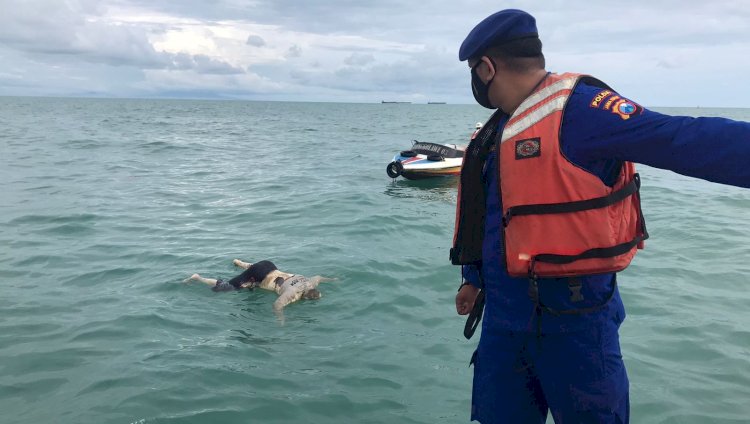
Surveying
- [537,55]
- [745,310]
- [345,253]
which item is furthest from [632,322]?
[537,55]

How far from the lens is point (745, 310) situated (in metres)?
8.39

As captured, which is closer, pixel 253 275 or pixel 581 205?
pixel 581 205

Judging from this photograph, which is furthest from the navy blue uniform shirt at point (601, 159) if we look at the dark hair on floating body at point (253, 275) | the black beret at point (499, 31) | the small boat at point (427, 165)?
the small boat at point (427, 165)

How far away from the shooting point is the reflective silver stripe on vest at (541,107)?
2.69 metres

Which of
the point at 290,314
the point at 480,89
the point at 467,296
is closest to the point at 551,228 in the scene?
the point at 480,89

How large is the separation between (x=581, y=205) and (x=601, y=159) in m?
→ 0.22

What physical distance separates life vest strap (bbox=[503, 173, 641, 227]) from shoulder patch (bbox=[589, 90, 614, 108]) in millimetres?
373

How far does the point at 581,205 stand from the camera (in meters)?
2.69

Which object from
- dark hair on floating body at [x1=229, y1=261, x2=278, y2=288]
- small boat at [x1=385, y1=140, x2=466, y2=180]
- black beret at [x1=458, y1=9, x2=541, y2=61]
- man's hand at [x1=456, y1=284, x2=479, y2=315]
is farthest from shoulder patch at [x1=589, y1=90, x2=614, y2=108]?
small boat at [x1=385, y1=140, x2=466, y2=180]

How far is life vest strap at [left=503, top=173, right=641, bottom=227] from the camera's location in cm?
268

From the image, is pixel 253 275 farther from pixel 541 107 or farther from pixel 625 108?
pixel 625 108

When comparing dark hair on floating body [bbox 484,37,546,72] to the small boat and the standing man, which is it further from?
the small boat

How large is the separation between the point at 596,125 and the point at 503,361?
125 cm

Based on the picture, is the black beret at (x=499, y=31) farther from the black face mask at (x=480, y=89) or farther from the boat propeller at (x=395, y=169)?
the boat propeller at (x=395, y=169)
